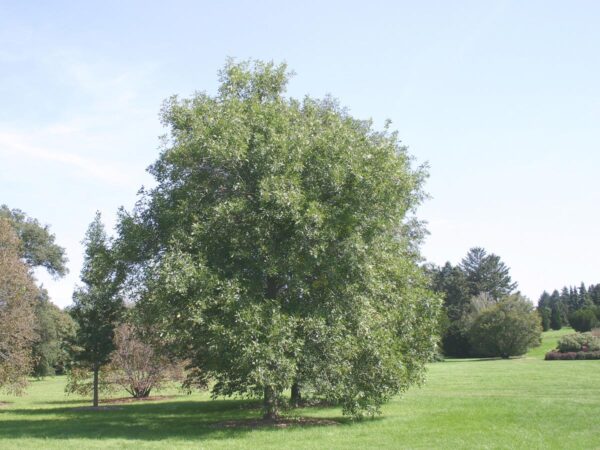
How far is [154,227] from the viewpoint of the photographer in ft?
68.0

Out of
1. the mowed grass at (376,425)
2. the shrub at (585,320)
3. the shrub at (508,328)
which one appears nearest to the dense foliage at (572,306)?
the shrub at (585,320)

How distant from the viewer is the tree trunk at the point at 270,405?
760 inches

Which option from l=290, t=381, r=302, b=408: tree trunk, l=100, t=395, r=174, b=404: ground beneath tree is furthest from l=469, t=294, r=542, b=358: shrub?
l=290, t=381, r=302, b=408: tree trunk

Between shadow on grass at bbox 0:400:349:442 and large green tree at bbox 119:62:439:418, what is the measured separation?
1.95 metres

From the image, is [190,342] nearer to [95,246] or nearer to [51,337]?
[95,246]

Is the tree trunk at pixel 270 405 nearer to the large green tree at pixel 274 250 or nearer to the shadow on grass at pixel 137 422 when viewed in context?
the large green tree at pixel 274 250

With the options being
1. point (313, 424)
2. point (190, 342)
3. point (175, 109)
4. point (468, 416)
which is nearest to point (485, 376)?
point (468, 416)

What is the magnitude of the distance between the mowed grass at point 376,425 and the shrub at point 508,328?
38130 millimetres

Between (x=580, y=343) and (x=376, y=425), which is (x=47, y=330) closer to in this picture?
(x=376, y=425)

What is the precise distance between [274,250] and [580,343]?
50.4 m

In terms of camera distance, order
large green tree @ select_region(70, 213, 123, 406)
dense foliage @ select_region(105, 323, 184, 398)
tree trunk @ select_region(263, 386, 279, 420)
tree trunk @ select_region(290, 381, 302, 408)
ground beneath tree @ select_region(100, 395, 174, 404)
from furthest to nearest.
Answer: dense foliage @ select_region(105, 323, 184, 398) → ground beneath tree @ select_region(100, 395, 174, 404) → large green tree @ select_region(70, 213, 123, 406) → tree trunk @ select_region(290, 381, 302, 408) → tree trunk @ select_region(263, 386, 279, 420)

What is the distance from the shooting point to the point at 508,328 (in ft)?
222

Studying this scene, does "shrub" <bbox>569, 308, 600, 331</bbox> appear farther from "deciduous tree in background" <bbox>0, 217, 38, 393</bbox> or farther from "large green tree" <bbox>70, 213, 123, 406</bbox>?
"deciduous tree in background" <bbox>0, 217, 38, 393</bbox>

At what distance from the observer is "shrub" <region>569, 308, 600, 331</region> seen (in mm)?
82812
